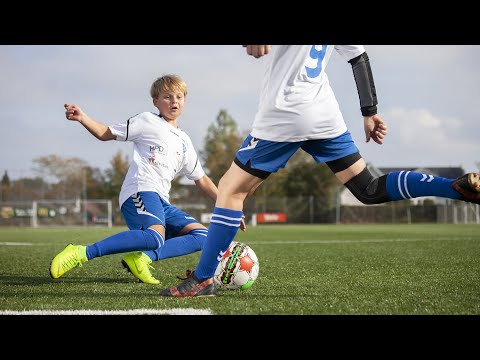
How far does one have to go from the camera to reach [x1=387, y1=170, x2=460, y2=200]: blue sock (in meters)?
3.54

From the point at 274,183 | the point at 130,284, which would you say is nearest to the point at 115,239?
the point at 130,284

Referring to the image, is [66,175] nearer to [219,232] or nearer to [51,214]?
[51,214]

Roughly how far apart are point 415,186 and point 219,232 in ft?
4.26

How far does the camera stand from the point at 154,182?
5105mm

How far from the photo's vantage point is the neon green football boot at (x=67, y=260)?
4.43 metres

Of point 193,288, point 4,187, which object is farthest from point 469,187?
point 4,187

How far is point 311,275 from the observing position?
555cm

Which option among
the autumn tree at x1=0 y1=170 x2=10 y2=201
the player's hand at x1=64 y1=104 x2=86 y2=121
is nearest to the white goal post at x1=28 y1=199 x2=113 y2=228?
the autumn tree at x1=0 y1=170 x2=10 y2=201

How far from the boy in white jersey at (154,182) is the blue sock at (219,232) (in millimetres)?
1014

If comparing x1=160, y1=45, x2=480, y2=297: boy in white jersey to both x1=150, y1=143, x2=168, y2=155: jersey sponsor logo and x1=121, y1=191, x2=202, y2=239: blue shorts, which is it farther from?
x1=150, y1=143, x2=168, y2=155: jersey sponsor logo

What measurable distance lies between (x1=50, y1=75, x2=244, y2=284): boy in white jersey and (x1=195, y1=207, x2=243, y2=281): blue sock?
101 centimetres
